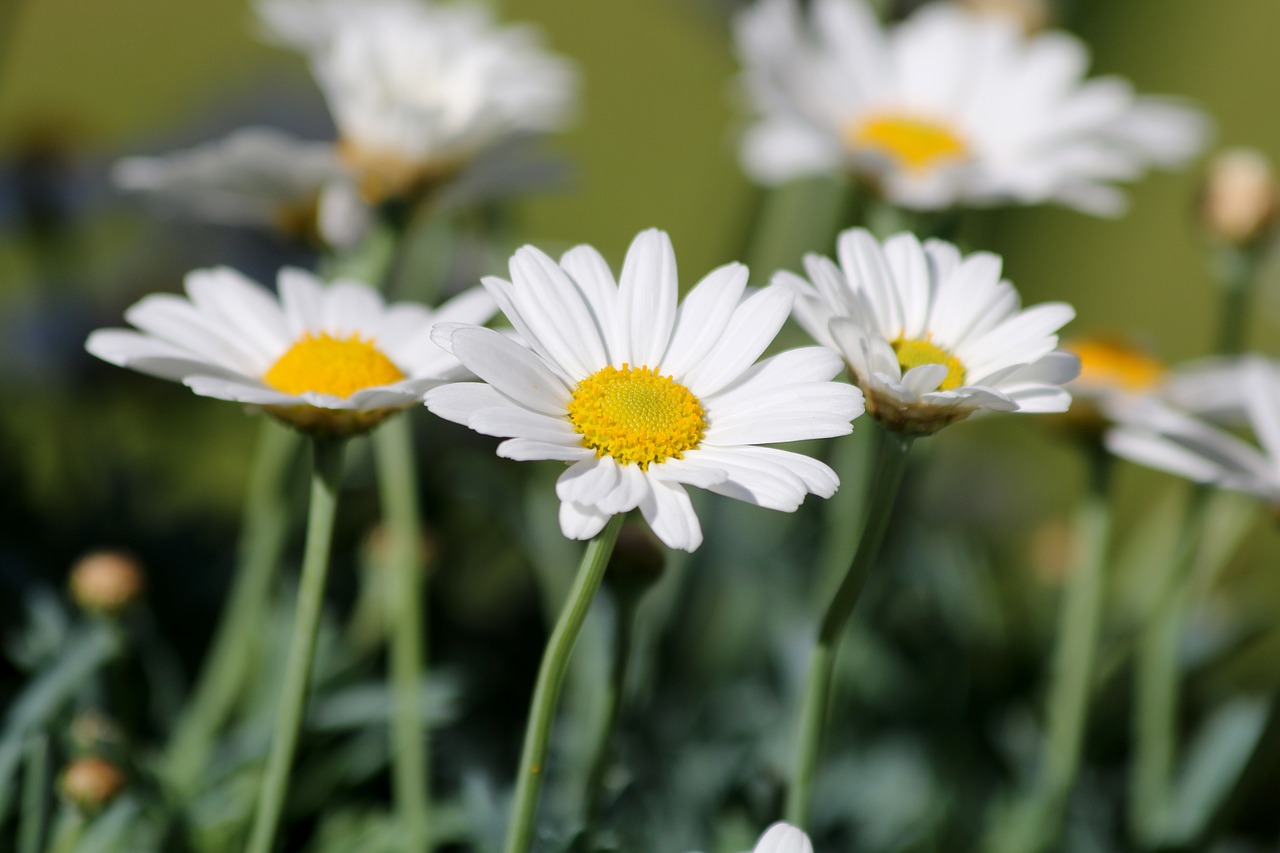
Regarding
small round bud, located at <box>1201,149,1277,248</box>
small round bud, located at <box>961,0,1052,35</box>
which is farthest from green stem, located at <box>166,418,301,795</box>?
small round bud, located at <box>961,0,1052,35</box>

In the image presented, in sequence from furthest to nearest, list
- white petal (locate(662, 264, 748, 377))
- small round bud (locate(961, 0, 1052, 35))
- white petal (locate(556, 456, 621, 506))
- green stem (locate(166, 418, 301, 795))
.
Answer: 1. small round bud (locate(961, 0, 1052, 35))
2. green stem (locate(166, 418, 301, 795))
3. white petal (locate(662, 264, 748, 377))
4. white petal (locate(556, 456, 621, 506))

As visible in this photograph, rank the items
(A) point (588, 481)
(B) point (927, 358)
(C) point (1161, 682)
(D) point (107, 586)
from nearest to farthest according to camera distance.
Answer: (A) point (588, 481) < (B) point (927, 358) < (D) point (107, 586) < (C) point (1161, 682)

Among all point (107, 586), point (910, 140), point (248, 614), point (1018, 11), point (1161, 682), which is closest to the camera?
point (107, 586)

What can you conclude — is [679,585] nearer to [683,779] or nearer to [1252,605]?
[683,779]

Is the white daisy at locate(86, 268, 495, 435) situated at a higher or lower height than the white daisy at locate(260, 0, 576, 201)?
lower


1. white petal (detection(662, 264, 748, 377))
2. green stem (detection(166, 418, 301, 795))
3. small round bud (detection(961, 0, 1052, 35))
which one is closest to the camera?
white petal (detection(662, 264, 748, 377))

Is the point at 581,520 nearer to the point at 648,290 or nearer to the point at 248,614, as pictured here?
the point at 648,290

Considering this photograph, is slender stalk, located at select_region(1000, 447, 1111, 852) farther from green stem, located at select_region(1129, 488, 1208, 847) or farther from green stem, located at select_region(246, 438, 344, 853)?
green stem, located at select_region(246, 438, 344, 853)

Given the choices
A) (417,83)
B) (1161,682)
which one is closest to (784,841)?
(1161,682)
